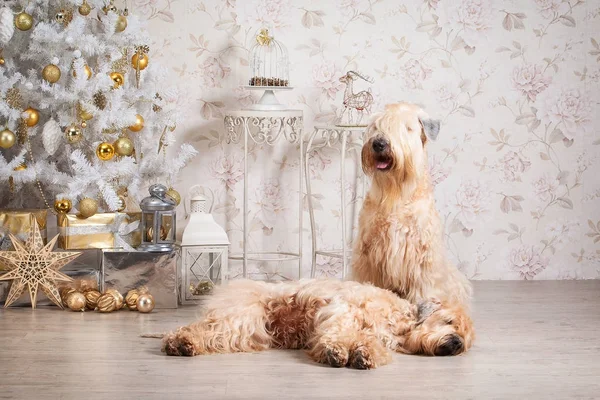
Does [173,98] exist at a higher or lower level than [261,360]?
higher

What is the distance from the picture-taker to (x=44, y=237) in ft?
14.0

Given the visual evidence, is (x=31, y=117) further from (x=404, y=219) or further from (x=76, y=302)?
(x=404, y=219)

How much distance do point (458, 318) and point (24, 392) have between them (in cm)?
148

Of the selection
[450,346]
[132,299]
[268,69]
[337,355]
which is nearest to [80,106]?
[132,299]

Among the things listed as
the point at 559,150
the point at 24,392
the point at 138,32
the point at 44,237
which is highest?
the point at 138,32

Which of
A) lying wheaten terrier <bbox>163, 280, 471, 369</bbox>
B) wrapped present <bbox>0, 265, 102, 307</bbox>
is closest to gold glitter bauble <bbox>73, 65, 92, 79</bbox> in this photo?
wrapped present <bbox>0, 265, 102, 307</bbox>

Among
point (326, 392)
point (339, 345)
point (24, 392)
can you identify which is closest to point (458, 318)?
point (339, 345)

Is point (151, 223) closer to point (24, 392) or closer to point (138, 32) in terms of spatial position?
point (138, 32)

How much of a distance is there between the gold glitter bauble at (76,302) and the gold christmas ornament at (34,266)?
67 millimetres

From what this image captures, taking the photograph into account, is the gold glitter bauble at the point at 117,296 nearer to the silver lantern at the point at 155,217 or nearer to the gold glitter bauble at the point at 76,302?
the gold glitter bauble at the point at 76,302

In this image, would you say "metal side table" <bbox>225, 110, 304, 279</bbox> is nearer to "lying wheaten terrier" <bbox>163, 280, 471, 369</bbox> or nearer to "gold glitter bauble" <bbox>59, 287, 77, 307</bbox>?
"gold glitter bauble" <bbox>59, 287, 77, 307</bbox>

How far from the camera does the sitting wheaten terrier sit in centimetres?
326

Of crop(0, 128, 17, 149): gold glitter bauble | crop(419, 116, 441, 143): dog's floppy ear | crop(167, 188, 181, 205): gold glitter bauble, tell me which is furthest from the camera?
crop(167, 188, 181, 205): gold glitter bauble

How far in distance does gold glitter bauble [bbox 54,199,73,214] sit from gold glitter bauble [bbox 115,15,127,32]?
857mm
